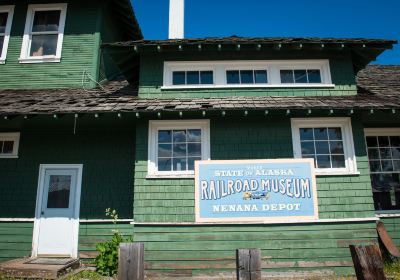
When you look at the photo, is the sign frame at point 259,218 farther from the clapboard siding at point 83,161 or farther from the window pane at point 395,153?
the window pane at point 395,153

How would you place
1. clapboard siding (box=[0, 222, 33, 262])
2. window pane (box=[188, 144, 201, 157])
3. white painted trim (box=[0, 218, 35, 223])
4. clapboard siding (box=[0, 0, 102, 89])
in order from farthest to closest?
clapboard siding (box=[0, 0, 102, 89]) < white painted trim (box=[0, 218, 35, 223]) < clapboard siding (box=[0, 222, 33, 262]) < window pane (box=[188, 144, 201, 157])

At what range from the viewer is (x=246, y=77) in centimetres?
853

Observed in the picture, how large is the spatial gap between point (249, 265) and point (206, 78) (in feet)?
21.0

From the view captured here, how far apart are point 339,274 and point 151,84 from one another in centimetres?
658

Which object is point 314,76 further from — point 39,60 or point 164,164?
point 39,60

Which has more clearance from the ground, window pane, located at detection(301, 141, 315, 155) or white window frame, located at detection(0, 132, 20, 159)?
white window frame, located at detection(0, 132, 20, 159)

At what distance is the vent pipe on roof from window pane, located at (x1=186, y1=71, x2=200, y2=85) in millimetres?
3254

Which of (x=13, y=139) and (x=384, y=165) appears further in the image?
(x=384, y=165)

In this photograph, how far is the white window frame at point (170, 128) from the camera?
291 inches

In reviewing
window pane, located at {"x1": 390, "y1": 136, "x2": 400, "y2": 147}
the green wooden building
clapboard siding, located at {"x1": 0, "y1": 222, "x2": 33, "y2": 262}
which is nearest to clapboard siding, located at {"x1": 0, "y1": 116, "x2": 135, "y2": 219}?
the green wooden building

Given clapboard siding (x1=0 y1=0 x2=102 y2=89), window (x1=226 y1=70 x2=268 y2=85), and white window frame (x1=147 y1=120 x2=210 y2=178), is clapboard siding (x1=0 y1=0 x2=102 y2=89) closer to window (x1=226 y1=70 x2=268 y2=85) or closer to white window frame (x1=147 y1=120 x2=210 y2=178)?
white window frame (x1=147 y1=120 x2=210 y2=178)

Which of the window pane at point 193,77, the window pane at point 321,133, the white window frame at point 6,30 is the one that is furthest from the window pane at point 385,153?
the white window frame at point 6,30

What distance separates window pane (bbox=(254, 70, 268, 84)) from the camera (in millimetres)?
8492

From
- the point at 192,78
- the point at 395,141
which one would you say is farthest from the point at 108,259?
the point at 395,141
